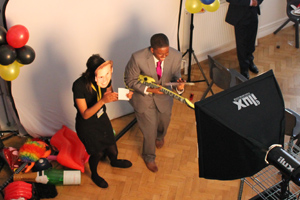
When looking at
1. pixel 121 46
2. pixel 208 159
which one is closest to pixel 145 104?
pixel 121 46

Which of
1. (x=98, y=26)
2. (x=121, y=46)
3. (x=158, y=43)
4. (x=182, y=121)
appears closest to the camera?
(x=158, y=43)

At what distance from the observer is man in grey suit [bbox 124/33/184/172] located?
3180 millimetres

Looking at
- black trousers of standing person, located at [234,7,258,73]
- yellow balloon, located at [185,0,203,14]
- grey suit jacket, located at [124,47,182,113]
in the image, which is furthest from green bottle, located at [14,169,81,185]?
black trousers of standing person, located at [234,7,258,73]

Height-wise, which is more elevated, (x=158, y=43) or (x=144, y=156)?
(x=158, y=43)

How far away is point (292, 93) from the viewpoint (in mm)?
4988

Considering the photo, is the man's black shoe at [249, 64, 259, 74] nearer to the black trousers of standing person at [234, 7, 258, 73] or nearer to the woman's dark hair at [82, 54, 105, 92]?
the black trousers of standing person at [234, 7, 258, 73]

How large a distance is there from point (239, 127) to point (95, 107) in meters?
1.69

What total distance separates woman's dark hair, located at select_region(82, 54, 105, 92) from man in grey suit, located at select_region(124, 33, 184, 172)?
44 centimetres

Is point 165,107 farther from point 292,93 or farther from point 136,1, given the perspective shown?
point 292,93

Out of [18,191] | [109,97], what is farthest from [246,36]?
[18,191]

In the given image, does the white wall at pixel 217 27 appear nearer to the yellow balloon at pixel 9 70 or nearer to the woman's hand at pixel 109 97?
the woman's hand at pixel 109 97

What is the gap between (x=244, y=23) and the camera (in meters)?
4.90

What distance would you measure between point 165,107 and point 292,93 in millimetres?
2294

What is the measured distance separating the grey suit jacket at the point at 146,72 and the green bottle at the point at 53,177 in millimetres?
982
